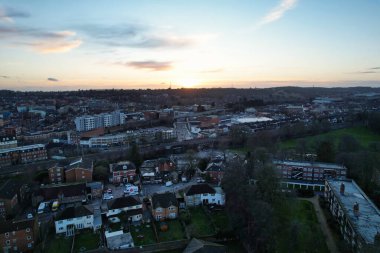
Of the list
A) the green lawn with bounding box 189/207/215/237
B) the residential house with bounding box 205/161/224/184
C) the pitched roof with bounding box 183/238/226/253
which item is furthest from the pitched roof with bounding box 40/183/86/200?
the pitched roof with bounding box 183/238/226/253

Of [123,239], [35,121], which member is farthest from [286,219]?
[35,121]

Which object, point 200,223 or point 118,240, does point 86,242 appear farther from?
point 200,223

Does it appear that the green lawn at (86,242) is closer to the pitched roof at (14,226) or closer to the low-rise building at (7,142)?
the pitched roof at (14,226)

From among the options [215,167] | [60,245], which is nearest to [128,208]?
[60,245]

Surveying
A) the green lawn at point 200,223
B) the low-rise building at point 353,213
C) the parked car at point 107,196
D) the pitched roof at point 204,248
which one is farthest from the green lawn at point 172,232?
the low-rise building at point 353,213

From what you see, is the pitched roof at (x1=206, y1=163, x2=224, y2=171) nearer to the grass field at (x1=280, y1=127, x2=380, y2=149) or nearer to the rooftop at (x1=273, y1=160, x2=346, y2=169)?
the rooftop at (x1=273, y1=160, x2=346, y2=169)

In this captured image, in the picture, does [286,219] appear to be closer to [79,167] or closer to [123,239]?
[123,239]
